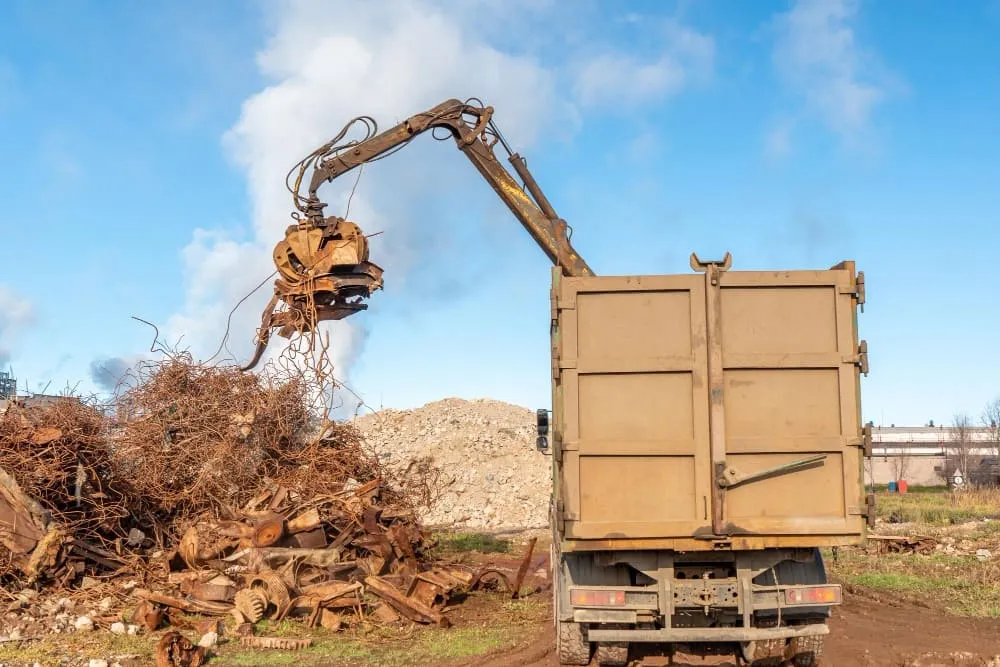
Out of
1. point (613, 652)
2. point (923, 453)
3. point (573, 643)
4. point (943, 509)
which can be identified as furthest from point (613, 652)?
point (923, 453)

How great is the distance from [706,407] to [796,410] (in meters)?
0.70

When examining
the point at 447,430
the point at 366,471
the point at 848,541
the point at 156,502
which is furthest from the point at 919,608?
the point at 447,430

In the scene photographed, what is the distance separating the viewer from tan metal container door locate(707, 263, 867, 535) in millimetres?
6828

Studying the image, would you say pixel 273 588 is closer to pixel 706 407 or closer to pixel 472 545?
pixel 706 407

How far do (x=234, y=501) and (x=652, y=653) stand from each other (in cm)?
708

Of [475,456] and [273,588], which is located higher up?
[475,456]

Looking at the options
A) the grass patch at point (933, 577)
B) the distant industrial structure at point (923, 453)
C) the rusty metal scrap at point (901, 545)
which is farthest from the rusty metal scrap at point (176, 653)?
the distant industrial structure at point (923, 453)

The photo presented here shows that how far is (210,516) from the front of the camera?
1266cm

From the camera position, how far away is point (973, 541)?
1812cm

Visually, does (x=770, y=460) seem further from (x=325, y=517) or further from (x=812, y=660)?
(x=325, y=517)

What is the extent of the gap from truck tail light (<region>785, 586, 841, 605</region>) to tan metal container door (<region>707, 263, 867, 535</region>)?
0.47 metres

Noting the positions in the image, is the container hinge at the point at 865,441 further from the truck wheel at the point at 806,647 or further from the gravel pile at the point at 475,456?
the gravel pile at the point at 475,456

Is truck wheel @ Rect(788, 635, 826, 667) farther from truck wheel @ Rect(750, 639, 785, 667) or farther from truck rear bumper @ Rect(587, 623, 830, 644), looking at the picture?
truck rear bumper @ Rect(587, 623, 830, 644)

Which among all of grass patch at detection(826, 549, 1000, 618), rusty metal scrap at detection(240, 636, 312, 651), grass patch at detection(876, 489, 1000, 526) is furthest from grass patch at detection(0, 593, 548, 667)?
grass patch at detection(876, 489, 1000, 526)
